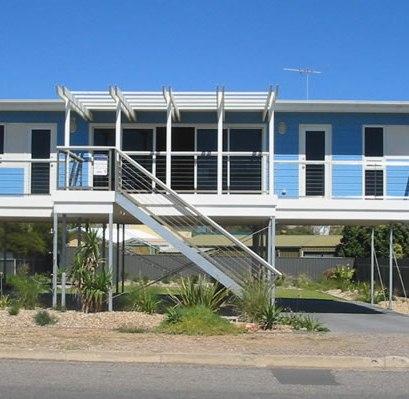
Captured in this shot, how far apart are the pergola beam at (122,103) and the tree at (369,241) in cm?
1922

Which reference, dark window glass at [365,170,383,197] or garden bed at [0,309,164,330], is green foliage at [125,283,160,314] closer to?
garden bed at [0,309,164,330]

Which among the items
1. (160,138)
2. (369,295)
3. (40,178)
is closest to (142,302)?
(40,178)

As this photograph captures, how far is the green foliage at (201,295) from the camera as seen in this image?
18.4m

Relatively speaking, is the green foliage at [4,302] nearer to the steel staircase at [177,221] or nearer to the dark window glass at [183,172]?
the steel staircase at [177,221]

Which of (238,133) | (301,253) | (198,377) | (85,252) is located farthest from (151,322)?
(301,253)

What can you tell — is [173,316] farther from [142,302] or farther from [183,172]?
[183,172]

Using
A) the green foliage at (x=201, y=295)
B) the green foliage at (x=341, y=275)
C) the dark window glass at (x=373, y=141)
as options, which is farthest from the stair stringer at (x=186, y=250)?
the green foliage at (x=341, y=275)

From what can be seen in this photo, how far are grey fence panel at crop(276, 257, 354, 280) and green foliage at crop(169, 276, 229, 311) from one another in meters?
29.2

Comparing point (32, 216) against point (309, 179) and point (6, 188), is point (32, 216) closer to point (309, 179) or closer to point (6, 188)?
point (6, 188)

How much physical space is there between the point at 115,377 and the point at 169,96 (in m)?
11.8

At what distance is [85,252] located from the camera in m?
19.0

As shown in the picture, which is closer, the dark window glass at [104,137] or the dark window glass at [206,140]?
the dark window glass at [206,140]

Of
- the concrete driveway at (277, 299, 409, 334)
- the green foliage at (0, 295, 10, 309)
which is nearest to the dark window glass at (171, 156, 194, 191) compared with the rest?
the concrete driveway at (277, 299, 409, 334)

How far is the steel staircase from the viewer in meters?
18.7
